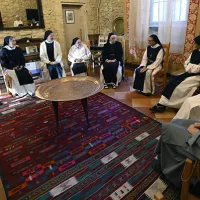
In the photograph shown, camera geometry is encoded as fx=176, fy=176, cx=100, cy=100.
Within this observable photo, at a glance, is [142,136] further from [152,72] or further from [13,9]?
[13,9]

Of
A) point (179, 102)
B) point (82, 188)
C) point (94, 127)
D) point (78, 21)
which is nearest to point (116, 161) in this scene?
point (82, 188)

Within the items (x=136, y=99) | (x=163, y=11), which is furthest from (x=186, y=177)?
(x=163, y=11)

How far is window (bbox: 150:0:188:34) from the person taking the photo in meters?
3.30

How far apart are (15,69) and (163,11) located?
3.20 m

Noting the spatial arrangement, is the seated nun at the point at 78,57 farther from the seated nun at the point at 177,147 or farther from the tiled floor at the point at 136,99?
the seated nun at the point at 177,147

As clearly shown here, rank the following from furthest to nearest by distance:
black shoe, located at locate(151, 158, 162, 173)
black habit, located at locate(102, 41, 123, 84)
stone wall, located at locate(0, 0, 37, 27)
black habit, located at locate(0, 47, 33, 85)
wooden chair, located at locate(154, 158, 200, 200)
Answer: stone wall, located at locate(0, 0, 37, 27) → black habit, located at locate(102, 41, 123, 84) → black habit, located at locate(0, 47, 33, 85) → black shoe, located at locate(151, 158, 162, 173) → wooden chair, located at locate(154, 158, 200, 200)

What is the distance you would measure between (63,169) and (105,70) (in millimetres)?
2466

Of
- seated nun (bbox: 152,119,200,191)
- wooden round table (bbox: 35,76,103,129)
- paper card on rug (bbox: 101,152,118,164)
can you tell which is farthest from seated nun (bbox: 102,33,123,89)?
seated nun (bbox: 152,119,200,191)

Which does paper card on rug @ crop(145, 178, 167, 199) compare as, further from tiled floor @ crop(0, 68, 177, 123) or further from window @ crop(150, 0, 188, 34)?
window @ crop(150, 0, 188, 34)

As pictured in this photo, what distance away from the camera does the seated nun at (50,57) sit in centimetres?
390

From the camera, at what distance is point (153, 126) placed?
92.2 inches

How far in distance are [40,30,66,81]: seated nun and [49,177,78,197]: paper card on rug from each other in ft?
Answer: 9.11

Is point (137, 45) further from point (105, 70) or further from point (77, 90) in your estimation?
point (77, 90)

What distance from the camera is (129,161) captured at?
70.7 inches
